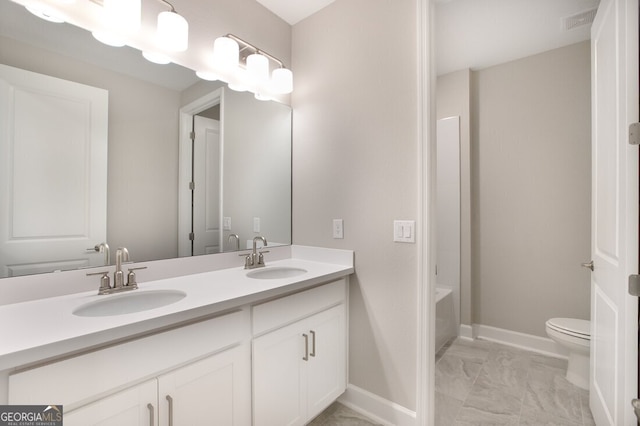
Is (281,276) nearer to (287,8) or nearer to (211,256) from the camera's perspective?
(211,256)

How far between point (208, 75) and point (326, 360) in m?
1.72

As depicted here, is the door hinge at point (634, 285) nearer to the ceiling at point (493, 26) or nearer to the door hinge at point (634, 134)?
the door hinge at point (634, 134)

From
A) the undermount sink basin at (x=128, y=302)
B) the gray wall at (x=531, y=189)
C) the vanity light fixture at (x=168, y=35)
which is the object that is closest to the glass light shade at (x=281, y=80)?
the vanity light fixture at (x=168, y=35)

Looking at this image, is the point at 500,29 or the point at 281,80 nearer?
the point at 281,80

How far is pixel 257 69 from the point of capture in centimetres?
187

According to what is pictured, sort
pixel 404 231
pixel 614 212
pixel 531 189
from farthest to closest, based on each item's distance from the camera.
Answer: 1. pixel 531 189
2. pixel 404 231
3. pixel 614 212

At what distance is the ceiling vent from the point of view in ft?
7.08

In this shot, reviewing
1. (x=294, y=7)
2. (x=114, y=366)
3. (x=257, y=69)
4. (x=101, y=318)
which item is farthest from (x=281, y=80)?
(x=114, y=366)

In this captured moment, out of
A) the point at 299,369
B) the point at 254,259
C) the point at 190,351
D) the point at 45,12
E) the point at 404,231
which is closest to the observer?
the point at 190,351

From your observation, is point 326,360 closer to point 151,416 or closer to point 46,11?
point 151,416

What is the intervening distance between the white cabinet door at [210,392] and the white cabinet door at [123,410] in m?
0.03

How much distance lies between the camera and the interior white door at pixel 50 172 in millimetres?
1119

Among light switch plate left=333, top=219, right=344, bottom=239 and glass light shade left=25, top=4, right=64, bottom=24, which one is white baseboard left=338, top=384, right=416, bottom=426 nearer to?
light switch plate left=333, top=219, right=344, bottom=239

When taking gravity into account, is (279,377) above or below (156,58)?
below
